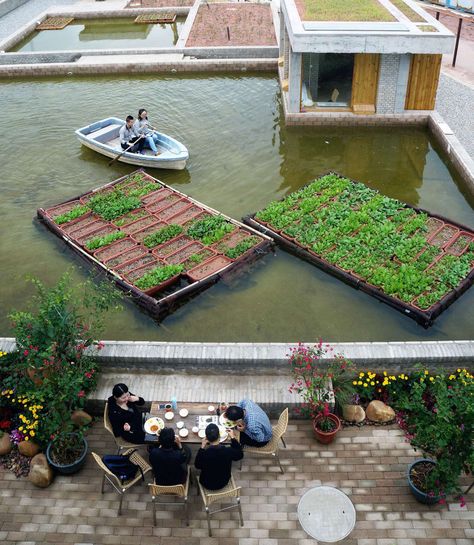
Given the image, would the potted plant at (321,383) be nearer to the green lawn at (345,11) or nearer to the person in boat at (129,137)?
the person in boat at (129,137)

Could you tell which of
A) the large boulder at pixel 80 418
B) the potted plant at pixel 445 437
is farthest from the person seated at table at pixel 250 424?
the large boulder at pixel 80 418

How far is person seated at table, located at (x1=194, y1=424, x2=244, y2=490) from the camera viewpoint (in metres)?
8.02

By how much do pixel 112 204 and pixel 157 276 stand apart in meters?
3.92

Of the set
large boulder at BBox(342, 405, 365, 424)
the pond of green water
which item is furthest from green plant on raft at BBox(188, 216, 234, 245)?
the pond of green water

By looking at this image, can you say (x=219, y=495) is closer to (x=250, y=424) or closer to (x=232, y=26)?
(x=250, y=424)

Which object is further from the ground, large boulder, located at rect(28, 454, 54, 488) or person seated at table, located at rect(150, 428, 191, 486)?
person seated at table, located at rect(150, 428, 191, 486)

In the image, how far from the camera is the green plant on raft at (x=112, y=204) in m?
15.7

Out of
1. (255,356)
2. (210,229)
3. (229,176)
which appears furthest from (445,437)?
(229,176)

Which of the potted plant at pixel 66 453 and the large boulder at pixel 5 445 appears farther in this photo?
the large boulder at pixel 5 445

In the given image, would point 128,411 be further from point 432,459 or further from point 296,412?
point 432,459

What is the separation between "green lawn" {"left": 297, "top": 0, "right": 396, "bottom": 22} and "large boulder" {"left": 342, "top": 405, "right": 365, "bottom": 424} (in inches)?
605

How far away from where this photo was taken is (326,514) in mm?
8562

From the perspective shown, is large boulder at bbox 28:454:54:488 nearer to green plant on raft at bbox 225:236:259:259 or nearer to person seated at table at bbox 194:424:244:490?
person seated at table at bbox 194:424:244:490

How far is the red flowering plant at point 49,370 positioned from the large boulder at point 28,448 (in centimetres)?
12
